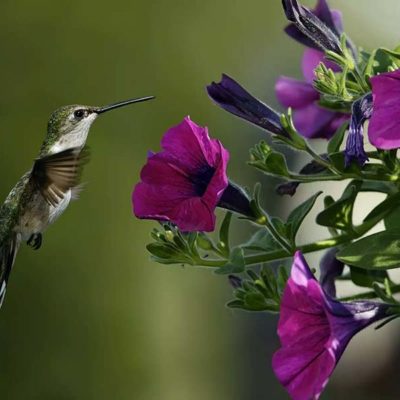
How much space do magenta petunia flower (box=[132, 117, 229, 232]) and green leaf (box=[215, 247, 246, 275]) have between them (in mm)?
117

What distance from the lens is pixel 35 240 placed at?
238 cm

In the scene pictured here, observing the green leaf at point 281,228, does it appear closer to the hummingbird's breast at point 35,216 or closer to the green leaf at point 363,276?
the green leaf at point 363,276

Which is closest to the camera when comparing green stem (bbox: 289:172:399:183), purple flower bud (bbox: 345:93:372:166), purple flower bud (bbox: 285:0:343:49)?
purple flower bud (bbox: 345:93:372:166)

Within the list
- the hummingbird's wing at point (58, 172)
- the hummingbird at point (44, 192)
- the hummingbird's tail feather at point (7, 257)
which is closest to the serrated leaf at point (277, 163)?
the hummingbird's wing at point (58, 172)

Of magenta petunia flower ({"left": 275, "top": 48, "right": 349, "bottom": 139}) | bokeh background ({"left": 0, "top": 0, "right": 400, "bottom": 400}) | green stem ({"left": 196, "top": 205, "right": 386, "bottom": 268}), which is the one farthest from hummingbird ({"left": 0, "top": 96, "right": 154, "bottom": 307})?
bokeh background ({"left": 0, "top": 0, "right": 400, "bottom": 400})

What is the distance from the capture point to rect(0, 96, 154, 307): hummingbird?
2.22 m

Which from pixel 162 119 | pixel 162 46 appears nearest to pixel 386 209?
pixel 162 119

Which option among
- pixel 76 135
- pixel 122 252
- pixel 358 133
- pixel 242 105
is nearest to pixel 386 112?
pixel 358 133

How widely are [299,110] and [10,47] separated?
570 centimetres

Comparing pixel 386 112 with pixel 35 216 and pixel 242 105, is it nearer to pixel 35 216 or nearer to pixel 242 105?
pixel 242 105

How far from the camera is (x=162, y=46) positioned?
7.88 metres

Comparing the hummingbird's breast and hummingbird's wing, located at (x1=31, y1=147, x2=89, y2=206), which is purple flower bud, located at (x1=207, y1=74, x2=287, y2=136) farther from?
the hummingbird's breast

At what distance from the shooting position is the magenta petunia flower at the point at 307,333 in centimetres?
→ 121

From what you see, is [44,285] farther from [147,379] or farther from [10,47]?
[10,47]
